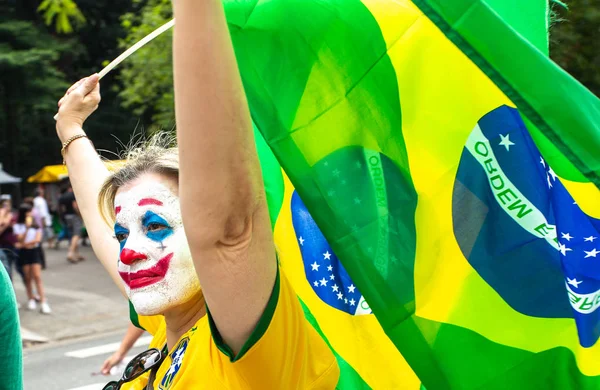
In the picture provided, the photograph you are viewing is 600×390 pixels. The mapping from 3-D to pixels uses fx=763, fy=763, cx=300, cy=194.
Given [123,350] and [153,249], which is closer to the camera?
[153,249]

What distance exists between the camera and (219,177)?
46.6 inches

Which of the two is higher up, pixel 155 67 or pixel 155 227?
pixel 155 227

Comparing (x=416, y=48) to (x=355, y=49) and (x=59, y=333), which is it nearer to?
(x=355, y=49)

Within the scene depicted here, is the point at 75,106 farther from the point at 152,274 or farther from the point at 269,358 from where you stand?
the point at 269,358

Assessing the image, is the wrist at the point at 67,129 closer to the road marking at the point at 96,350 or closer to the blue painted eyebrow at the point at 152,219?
the blue painted eyebrow at the point at 152,219

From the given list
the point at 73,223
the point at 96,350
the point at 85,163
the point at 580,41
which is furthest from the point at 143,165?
the point at 73,223

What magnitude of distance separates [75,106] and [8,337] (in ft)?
2.33

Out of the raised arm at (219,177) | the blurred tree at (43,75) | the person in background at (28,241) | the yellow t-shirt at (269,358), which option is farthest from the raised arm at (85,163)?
the blurred tree at (43,75)

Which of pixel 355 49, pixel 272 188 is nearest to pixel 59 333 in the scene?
pixel 272 188

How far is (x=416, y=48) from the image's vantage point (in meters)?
1.54

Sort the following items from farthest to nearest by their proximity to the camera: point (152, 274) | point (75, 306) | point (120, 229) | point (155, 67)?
point (75, 306), point (155, 67), point (120, 229), point (152, 274)

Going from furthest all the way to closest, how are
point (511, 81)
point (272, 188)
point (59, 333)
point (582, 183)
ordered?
point (59, 333), point (272, 188), point (582, 183), point (511, 81)

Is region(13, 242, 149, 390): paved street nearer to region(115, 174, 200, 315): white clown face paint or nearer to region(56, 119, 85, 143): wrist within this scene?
region(56, 119, 85, 143): wrist

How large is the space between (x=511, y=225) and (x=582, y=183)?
16cm
